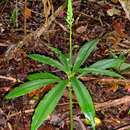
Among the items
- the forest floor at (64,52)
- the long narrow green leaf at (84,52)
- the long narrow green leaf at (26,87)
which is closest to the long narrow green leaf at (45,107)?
the long narrow green leaf at (26,87)

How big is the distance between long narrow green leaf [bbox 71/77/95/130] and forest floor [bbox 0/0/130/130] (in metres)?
0.52

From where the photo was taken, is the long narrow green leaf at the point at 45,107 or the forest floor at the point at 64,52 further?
the forest floor at the point at 64,52

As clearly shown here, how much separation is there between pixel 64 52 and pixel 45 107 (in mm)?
1523

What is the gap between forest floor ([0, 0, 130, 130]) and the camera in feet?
7.72

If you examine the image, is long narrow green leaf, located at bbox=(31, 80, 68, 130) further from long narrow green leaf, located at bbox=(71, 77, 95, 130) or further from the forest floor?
the forest floor

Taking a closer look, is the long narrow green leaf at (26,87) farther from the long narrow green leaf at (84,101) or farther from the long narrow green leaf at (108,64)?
the long narrow green leaf at (108,64)

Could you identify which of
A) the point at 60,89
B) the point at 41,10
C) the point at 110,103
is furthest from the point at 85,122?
the point at 41,10

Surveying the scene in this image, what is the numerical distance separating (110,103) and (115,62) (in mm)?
496

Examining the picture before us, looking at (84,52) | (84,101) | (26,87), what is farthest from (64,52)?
(84,101)

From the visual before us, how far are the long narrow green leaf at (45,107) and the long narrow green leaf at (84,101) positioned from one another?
15 cm

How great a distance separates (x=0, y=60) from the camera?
303 cm

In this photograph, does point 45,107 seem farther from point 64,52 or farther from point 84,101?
point 64,52

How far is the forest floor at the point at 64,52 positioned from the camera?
2.35 meters

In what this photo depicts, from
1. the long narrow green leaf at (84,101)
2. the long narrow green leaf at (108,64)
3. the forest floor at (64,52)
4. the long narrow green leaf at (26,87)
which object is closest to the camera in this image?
the long narrow green leaf at (84,101)
